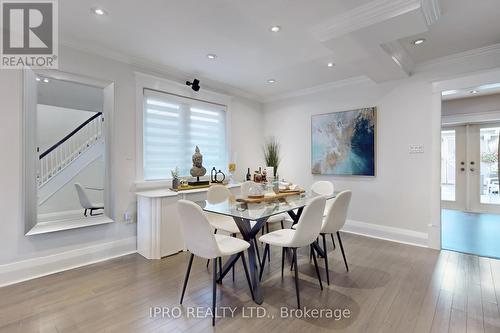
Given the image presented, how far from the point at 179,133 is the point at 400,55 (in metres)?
3.29

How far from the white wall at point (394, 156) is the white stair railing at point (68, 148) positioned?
11.9 feet

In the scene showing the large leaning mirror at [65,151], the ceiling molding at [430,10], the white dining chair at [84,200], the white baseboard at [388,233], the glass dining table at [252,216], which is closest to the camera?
the ceiling molding at [430,10]

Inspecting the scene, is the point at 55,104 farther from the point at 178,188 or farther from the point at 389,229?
the point at 389,229

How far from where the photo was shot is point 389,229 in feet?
12.5

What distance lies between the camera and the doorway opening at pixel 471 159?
513 cm

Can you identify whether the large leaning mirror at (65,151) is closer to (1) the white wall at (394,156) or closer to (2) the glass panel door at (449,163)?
(1) the white wall at (394,156)

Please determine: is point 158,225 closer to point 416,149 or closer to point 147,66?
point 147,66

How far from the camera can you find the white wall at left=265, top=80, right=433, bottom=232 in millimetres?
3541

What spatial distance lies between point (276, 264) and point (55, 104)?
3.21 m

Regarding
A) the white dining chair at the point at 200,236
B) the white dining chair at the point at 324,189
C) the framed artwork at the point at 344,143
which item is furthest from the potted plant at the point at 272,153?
the white dining chair at the point at 200,236

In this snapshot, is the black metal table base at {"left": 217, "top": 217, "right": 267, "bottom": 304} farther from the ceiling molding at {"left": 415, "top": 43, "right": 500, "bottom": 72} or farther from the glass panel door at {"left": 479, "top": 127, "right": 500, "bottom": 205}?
the glass panel door at {"left": 479, "top": 127, "right": 500, "bottom": 205}

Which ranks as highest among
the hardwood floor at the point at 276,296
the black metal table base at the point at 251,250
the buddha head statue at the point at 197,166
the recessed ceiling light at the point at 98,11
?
the recessed ceiling light at the point at 98,11

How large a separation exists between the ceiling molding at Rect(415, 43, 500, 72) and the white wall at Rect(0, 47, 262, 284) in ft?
13.5

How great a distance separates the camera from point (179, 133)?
3945 mm
